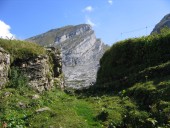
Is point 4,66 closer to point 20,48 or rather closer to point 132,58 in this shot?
point 20,48

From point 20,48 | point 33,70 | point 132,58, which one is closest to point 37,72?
point 33,70

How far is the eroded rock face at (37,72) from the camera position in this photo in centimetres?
4022

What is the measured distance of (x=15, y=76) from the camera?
37438mm

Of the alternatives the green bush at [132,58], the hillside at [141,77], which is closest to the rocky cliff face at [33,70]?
the hillside at [141,77]

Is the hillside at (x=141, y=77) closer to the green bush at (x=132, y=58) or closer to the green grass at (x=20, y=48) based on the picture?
the green bush at (x=132, y=58)

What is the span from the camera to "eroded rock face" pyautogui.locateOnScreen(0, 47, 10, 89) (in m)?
36.2

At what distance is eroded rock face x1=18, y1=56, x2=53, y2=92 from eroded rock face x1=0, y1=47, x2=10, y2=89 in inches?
92.9

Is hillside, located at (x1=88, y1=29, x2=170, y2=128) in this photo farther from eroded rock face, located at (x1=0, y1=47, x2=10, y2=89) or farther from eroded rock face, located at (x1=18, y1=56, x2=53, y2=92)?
eroded rock face, located at (x1=0, y1=47, x2=10, y2=89)

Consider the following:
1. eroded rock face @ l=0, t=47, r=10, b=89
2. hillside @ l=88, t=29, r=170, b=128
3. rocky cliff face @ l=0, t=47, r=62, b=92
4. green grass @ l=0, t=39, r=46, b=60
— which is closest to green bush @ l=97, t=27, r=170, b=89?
hillside @ l=88, t=29, r=170, b=128

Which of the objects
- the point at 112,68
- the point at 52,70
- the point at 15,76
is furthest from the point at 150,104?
the point at 52,70

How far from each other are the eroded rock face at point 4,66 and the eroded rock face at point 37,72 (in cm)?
236

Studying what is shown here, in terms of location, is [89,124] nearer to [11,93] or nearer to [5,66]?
[11,93]

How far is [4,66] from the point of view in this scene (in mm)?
37438

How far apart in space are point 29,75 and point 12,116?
44.6 feet
